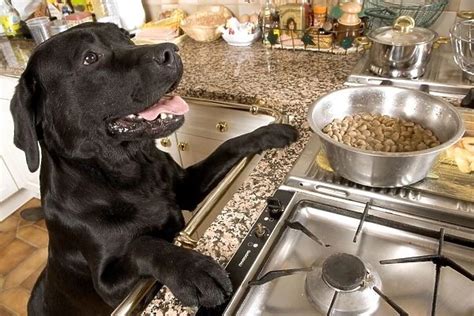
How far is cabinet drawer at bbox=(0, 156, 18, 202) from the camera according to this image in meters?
2.08

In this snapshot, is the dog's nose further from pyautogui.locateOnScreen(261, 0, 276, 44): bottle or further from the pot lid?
pyautogui.locateOnScreen(261, 0, 276, 44): bottle

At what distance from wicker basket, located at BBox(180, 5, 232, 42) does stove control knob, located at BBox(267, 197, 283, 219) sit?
3.29 ft

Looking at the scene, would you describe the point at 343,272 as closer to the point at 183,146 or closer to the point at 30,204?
the point at 183,146

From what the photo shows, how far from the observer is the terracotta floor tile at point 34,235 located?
2.06m

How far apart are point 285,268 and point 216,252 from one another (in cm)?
12

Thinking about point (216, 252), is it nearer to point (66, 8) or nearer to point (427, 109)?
point (427, 109)

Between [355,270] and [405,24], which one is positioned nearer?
[355,270]

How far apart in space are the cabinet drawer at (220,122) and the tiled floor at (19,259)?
1.17 meters

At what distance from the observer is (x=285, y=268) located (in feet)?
1.99

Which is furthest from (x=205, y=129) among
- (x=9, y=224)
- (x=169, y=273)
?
(x=9, y=224)

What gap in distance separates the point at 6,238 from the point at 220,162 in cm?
173

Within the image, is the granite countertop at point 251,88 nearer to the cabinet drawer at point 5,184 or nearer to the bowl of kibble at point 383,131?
the bowl of kibble at point 383,131

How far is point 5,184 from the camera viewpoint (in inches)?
83.9

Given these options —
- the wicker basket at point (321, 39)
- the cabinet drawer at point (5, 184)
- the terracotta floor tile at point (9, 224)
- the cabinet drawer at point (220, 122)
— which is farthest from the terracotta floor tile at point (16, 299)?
the wicker basket at point (321, 39)
